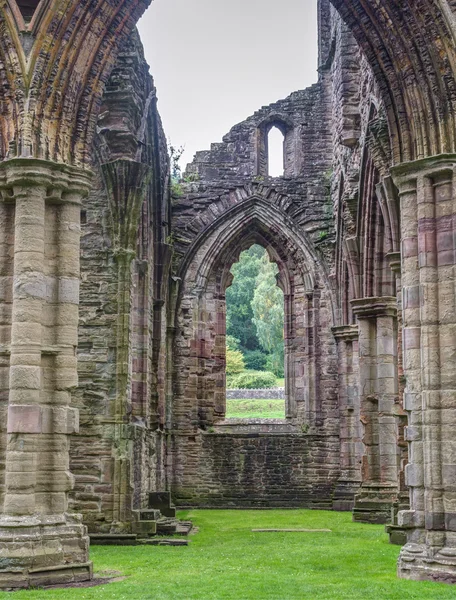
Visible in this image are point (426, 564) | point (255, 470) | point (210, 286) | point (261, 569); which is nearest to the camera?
point (426, 564)

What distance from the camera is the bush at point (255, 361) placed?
138 feet

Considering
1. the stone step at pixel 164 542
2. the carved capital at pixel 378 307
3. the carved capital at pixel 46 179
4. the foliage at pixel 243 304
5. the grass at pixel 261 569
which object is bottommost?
the stone step at pixel 164 542

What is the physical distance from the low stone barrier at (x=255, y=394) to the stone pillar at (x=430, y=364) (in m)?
24.8

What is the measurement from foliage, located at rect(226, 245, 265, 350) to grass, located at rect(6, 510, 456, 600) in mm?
29291

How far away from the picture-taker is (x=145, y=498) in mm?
14453

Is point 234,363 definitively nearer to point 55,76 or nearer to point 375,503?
point 375,503

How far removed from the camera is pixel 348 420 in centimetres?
1853

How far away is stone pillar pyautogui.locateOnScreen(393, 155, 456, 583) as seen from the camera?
8.12 metres

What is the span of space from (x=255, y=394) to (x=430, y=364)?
25410mm

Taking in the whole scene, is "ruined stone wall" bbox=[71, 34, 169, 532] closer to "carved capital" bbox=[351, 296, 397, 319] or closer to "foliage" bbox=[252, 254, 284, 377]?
"carved capital" bbox=[351, 296, 397, 319]

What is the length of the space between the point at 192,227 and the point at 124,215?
6.99m

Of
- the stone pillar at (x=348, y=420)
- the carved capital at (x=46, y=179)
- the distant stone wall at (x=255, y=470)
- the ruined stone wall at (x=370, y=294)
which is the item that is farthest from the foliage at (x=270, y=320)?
the carved capital at (x=46, y=179)

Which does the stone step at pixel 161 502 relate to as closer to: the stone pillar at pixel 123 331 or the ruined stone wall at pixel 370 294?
the stone pillar at pixel 123 331

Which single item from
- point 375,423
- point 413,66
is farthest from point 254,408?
point 413,66
